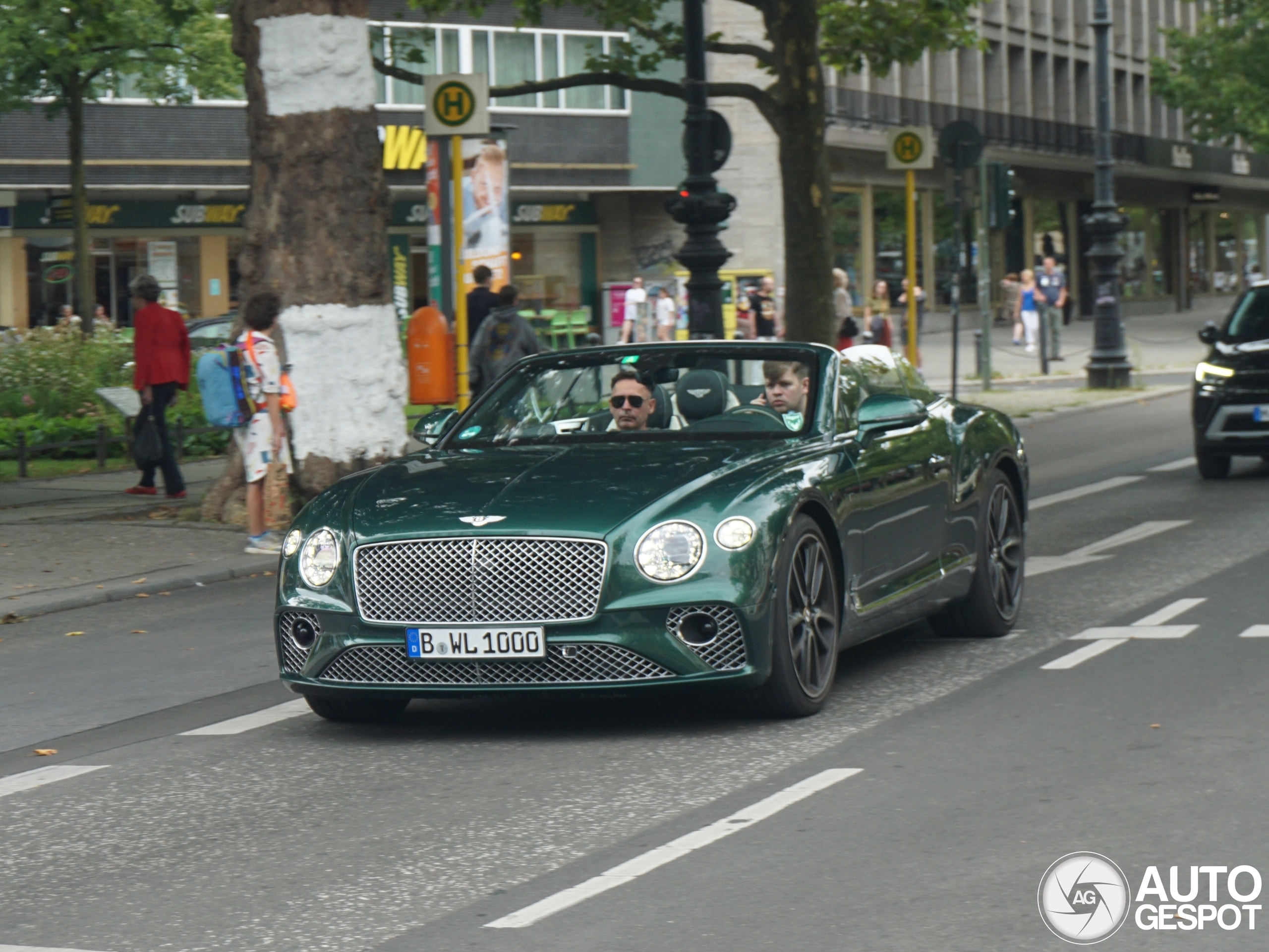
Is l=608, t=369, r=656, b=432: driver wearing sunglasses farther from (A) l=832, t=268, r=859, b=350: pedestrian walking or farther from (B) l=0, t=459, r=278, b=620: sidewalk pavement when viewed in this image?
(A) l=832, t=268, r=859, b=350: pedestrian walking

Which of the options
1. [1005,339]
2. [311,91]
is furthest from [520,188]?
[311,91]

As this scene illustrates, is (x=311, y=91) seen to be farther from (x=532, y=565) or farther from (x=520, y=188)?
(x=520, y=188)

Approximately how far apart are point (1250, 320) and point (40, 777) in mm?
12308

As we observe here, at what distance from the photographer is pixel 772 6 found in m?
22.8

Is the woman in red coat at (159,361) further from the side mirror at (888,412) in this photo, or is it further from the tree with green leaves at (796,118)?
the side mirror at (888,412)

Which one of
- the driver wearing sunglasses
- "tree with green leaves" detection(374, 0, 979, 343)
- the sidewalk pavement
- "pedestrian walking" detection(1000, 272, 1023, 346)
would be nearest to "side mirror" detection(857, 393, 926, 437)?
the driver wearing sunglasses

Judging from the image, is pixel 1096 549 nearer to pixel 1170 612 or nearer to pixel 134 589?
pixel 1170 612

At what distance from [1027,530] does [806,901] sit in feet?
29.5

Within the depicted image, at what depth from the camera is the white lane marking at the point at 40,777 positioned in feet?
22.2

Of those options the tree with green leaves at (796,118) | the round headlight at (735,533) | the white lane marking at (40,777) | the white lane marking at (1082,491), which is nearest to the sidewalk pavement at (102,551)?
the white lane marking at (40,777)

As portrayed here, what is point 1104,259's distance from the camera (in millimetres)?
30500

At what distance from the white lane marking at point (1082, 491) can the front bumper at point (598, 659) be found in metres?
8.60

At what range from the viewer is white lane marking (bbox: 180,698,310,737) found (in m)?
7.65
